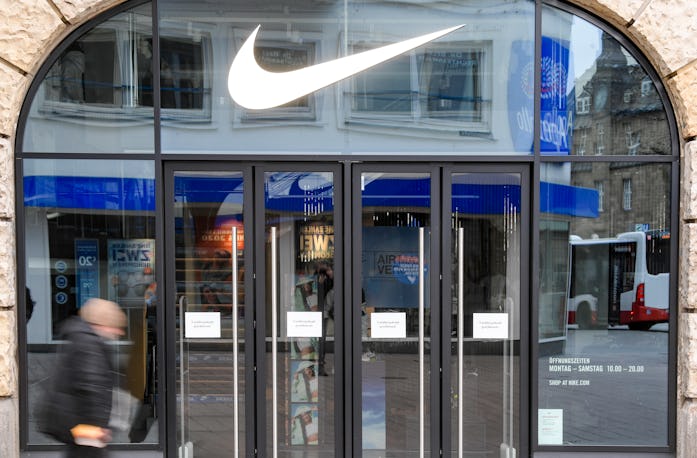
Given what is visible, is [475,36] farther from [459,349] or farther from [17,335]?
[17,335]

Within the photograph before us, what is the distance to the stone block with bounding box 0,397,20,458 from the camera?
505 centimetres

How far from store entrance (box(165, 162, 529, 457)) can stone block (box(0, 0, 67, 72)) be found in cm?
151

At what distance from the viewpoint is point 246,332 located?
539 centimetres

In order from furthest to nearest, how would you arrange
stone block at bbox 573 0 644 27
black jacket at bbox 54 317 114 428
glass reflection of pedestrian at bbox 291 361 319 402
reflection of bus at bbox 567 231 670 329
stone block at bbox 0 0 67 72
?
glass reflection of pedestrian at bbox 291 361 319 402
reflection of bus at bbox 567 231 670 329
stone block at bbox 573 0 644 27
stone block at bbox 0 0 67 72
black jacket at bbox 54 317 114 428

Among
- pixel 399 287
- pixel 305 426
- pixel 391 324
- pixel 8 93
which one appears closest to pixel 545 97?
pixel 399 287

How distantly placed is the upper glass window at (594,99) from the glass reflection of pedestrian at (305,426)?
10.7 ft

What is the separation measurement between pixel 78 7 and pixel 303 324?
3.45m

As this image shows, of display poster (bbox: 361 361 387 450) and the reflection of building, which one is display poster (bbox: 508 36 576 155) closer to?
the reflection of building

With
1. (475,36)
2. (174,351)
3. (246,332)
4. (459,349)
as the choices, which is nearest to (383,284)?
(459,349)

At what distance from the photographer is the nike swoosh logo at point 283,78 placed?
5.41 m

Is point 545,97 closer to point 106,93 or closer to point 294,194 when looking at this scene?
point 294,194

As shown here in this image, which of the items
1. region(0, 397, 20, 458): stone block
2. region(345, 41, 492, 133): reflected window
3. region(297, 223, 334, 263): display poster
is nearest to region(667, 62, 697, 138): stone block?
region(345, 41, 492, 133): reflected window

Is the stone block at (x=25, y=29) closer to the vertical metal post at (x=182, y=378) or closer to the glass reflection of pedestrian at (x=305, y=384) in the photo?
the vertical metal post at (x=182, y=378)

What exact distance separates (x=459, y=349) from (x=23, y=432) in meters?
4.02
